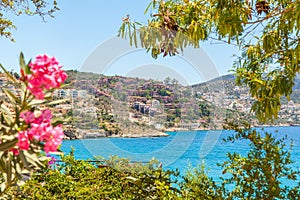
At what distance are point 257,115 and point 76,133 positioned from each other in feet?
3.99

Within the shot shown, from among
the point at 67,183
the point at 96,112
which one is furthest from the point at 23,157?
the point at 67,183

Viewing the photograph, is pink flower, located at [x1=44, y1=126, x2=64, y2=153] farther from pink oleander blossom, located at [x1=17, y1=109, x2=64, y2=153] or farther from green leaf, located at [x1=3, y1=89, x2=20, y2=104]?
green leaf, located at [x1=3, y1=89, x2=20, y2=104]

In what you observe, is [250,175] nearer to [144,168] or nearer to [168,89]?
[168,89]

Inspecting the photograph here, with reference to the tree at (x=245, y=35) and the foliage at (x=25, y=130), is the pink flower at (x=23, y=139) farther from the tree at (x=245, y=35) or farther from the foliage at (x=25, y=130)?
the tree at (x=245, y=35)

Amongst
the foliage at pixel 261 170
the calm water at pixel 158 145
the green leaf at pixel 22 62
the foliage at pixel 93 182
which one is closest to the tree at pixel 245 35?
the calm water at pixel 158 145

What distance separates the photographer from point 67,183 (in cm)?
275

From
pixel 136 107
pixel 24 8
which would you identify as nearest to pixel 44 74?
pixel 136 107

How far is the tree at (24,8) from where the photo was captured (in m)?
4.71

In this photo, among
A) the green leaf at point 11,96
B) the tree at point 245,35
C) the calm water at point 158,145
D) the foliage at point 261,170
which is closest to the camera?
the green leaf at point 11,96

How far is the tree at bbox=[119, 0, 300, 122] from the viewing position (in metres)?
2.05

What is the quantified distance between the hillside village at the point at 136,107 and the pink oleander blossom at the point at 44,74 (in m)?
A: 1.37

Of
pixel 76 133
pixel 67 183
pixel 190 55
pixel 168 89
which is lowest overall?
pixel 67 183

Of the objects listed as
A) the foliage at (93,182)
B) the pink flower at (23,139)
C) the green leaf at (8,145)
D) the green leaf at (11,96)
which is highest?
the green leaf at (11,96)

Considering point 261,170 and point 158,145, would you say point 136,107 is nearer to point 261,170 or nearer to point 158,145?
point 158,145
